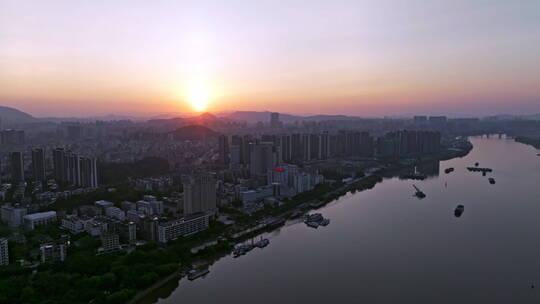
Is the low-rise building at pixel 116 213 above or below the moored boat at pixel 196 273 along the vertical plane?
above

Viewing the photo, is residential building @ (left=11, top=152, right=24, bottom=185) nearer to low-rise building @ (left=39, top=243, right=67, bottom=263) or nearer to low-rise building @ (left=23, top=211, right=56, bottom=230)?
low-rise building @ (left=23, top=211, right=56, bottom=230)

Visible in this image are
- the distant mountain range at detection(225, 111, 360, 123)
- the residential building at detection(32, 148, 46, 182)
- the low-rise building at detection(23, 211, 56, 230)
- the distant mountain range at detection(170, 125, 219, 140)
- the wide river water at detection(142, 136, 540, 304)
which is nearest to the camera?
the wide river water at detection(142, 136, 540, 304)

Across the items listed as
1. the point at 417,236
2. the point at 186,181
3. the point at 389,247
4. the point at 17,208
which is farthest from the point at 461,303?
the point at 17,208

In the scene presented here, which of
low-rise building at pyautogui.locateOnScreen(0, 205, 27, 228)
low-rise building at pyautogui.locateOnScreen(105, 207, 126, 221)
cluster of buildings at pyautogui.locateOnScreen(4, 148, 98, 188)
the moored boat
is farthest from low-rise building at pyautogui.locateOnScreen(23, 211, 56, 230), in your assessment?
the moored boat

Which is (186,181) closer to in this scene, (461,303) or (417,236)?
(417,236)

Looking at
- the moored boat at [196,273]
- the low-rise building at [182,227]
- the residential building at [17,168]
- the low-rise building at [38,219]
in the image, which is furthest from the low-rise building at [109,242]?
the residential building at [17,168]

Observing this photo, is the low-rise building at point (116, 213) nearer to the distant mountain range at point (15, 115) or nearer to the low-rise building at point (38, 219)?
the low-rise building at point (38, 219)
